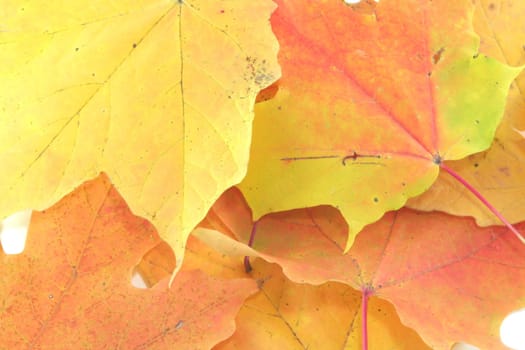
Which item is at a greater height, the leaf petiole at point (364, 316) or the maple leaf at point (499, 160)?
the maple leaf at point (499, 160)

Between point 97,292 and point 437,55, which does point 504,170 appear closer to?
point 437,55

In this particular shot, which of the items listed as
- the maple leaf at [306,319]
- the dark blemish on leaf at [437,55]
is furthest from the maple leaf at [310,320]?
the dark blemish on leaf at [437,55]

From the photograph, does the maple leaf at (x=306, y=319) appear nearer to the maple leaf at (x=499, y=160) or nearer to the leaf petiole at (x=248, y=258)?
the leaf petiole at (x=248, y=258)

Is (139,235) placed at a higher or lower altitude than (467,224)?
higher

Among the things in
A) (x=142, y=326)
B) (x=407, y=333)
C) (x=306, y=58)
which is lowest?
(x=407, y=333)

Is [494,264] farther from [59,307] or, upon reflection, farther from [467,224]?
[59,307]

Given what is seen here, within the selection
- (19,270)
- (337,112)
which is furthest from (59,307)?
(337,112)
